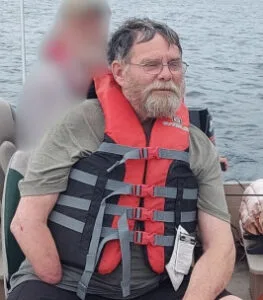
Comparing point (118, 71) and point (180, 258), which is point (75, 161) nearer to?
point (118, 71)

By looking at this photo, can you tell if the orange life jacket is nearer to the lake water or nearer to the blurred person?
the blurred person

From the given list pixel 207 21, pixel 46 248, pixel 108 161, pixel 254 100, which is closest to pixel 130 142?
pixel 108 161

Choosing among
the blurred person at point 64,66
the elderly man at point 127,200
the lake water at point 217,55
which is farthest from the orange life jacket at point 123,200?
the lake water at point 217,55

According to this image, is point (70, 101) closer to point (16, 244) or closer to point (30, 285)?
point (16, 244)

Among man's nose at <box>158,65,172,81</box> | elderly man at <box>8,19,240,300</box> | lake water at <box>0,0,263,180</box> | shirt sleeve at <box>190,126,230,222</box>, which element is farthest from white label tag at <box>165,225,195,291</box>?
lake water at <box>0,0,263,180</box>

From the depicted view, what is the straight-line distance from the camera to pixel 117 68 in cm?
208

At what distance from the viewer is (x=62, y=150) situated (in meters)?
2.00

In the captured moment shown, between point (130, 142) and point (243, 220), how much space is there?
0.79m

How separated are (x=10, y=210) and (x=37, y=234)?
190 mm

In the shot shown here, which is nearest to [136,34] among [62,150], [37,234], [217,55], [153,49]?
[153,49]

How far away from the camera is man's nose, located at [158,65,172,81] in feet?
6.55

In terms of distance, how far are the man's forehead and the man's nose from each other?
0.13ft

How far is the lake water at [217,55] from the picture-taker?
17.6 ft

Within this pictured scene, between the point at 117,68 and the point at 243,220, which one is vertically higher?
the point at 117,68
